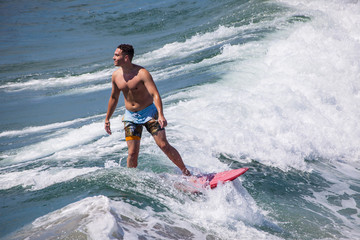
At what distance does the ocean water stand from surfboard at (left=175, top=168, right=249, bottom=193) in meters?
0.09

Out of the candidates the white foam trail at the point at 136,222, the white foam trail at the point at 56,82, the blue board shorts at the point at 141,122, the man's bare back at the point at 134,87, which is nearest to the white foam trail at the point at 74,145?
the blue board shorts at the point at 141,122

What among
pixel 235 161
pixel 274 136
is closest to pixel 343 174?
pixel 274 136

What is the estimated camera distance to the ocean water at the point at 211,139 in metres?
4.55

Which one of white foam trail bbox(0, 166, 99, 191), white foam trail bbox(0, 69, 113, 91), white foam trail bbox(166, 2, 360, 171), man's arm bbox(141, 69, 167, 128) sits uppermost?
man's arm bbox(141, 69, 167, 128)

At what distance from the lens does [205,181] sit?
529 centimetres

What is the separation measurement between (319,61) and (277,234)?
29.2 feet

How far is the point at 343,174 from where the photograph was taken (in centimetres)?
753

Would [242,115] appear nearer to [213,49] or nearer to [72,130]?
[72,130]

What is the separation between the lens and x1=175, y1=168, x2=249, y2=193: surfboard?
521cm

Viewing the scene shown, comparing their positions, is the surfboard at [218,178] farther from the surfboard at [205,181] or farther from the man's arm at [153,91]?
the man's arm at [153,91]

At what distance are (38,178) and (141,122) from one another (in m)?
1.90

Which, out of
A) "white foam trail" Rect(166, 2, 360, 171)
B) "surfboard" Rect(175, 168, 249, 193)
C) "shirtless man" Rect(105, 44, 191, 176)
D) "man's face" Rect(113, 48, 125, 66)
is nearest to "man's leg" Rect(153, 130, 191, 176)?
"shirtless man" Rect(105, 44, 191, 176)

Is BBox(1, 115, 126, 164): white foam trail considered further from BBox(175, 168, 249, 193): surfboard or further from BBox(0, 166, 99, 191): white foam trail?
BBox(175, 168, 249, 193): surfboard

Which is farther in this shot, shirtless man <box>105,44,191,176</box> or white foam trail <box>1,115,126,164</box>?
white foam trail <box>1,115,126,164</box>
